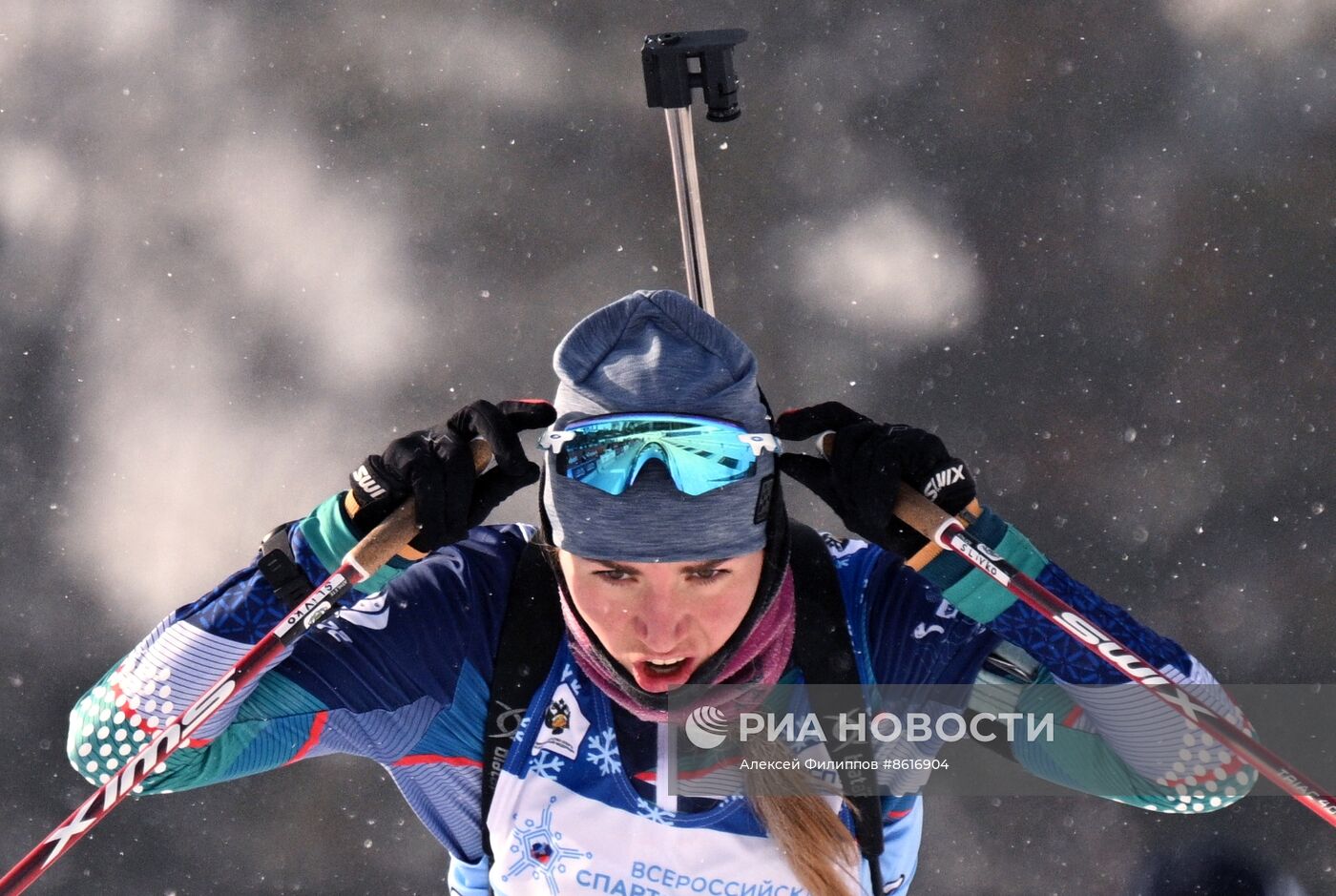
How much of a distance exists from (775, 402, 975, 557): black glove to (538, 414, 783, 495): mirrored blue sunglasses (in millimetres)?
179

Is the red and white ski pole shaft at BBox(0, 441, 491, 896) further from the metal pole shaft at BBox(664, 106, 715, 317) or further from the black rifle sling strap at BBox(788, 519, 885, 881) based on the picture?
the metal pole shaft at BBox(664, 106, 715, 317)

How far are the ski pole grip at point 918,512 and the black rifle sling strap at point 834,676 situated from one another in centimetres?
25

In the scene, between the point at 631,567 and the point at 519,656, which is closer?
the point at 631,567

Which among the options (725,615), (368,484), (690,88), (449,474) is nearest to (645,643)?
(725,615)

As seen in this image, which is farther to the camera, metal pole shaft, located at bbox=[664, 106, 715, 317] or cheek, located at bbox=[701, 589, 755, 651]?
metal pole shaft, located at bbox=[664, 106, 715, 317]

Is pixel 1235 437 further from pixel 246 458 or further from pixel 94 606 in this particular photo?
pixel 94 606

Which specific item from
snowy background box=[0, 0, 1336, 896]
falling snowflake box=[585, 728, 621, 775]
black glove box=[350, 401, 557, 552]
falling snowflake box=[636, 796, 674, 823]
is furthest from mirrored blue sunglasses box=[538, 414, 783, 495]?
snowy background box=[0, 0, 1336, 896]

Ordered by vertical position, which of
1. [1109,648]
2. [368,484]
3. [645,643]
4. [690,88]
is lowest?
[1109,648]

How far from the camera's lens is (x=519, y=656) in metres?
2.67

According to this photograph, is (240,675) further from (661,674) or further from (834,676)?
(834,676)

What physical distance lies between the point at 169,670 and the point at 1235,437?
3.34 meters

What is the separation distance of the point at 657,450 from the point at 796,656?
0.55 metres

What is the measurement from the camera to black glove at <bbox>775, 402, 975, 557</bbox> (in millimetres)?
2486

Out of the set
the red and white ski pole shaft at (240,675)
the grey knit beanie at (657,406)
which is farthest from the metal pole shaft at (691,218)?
the red and white ski pole shaft at (240,675)
